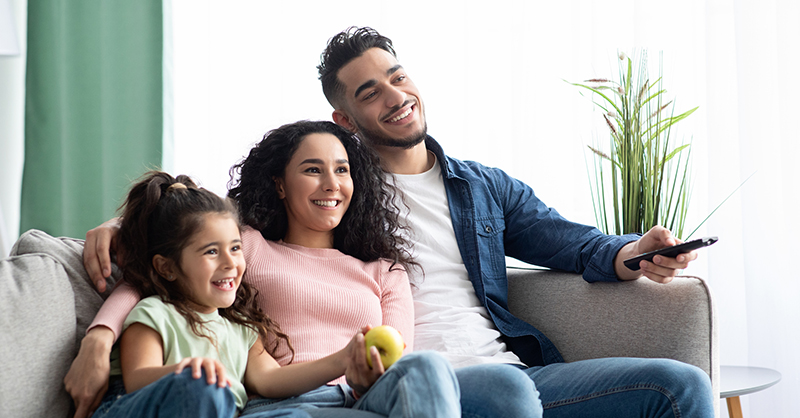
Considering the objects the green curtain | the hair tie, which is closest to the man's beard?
the hair tie

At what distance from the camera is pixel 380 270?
4.58 ft

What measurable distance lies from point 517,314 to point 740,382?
0.62 metres

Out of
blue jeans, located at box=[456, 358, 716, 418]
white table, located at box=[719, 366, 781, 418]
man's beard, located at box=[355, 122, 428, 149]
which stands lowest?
white table, located at box=[719, 366, 781, 418]

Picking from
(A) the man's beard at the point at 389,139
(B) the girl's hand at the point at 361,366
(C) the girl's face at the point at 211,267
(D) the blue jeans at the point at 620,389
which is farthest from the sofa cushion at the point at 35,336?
(A) the man's beard at the point at 389,139

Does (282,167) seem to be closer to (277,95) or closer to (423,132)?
(423,132)

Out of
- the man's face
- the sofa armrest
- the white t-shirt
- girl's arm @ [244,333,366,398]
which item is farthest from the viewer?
the man's face

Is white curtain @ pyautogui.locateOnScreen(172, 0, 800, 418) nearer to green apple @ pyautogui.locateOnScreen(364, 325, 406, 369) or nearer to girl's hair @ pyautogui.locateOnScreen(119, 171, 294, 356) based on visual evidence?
girl's hair @ pyautogui.locateOnScreen(119, 171, 294, 356)

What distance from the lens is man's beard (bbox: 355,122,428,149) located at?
1649 mm

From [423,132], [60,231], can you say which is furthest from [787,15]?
[60,231]

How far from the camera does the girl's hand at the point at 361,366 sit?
99cm

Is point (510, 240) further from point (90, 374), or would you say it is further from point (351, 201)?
point (90, 374)

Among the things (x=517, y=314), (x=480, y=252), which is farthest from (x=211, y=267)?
(x=517, y=314)

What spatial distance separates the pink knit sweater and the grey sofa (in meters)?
0.11

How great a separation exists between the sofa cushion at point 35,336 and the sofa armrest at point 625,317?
3.37 feet
